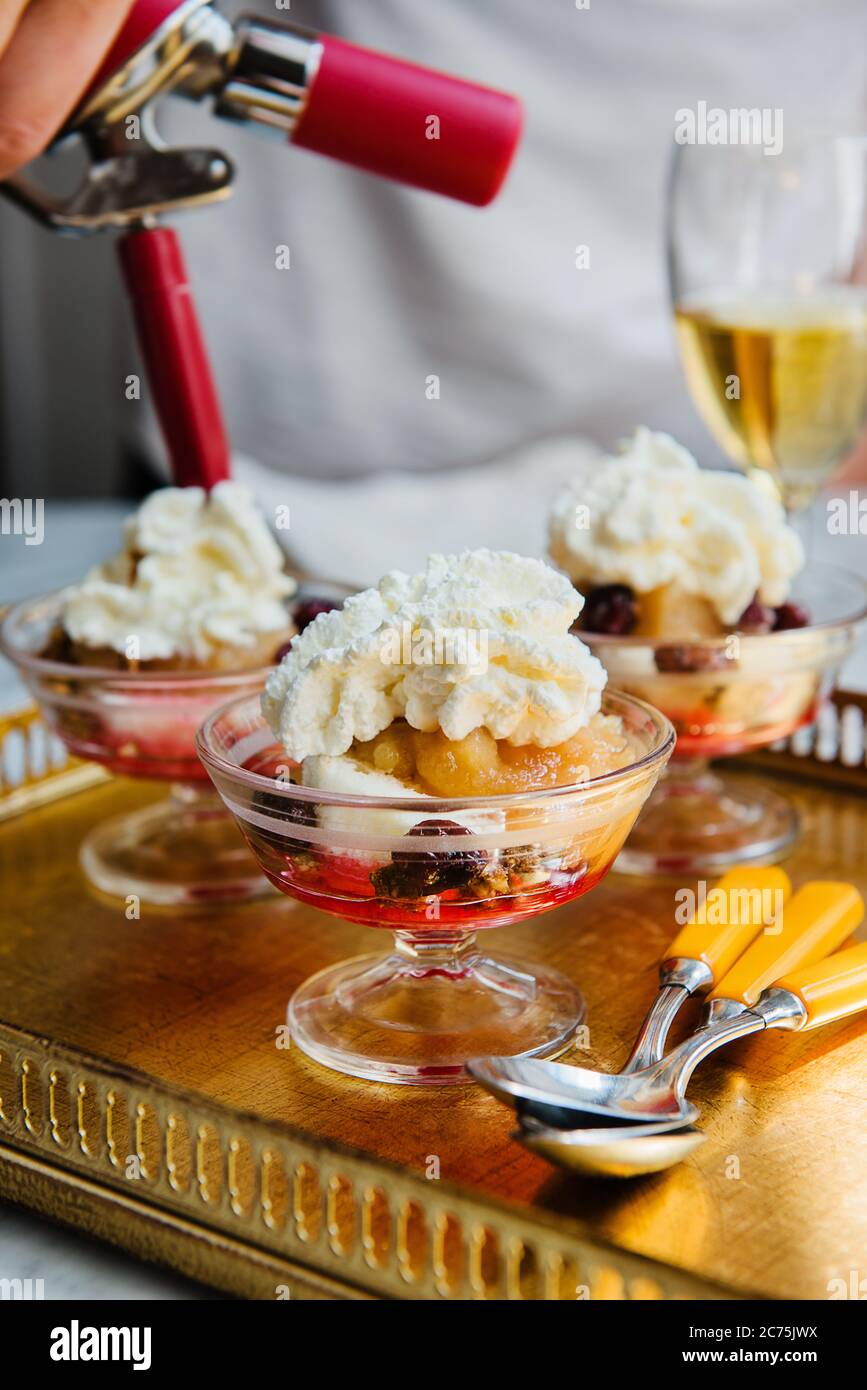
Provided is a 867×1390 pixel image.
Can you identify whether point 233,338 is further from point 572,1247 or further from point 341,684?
point 572,1247

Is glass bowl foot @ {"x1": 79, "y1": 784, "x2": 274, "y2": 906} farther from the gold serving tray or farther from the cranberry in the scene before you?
the cranberry

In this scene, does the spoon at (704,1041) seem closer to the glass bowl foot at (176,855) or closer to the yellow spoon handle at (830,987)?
the yellow spoon handle at (830,987)

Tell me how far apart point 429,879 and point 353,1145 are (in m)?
0.14

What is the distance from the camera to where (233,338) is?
236cm

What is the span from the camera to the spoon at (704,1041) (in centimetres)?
76

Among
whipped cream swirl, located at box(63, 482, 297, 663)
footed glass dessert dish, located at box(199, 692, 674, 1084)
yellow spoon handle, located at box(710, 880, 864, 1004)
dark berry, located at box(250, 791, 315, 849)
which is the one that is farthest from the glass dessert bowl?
yellow spoon handle, located at box(710, 880, 864, 1004)

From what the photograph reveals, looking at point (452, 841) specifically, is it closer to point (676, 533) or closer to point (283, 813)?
point (283, 813)

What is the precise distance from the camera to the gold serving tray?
27.1 inches

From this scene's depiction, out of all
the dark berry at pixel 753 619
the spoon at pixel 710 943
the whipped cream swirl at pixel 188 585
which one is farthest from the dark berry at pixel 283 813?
the dark berry at pixel 753 619

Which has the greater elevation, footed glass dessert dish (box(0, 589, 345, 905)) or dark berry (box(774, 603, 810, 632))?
dark berry (box(774, 603, 810, 632))

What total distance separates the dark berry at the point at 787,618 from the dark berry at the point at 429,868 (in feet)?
1.55

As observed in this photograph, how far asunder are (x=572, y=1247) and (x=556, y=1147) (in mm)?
66

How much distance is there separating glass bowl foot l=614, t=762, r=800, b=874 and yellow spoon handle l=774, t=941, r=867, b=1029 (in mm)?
272

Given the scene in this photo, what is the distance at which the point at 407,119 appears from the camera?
Answer: 110 centimetres
